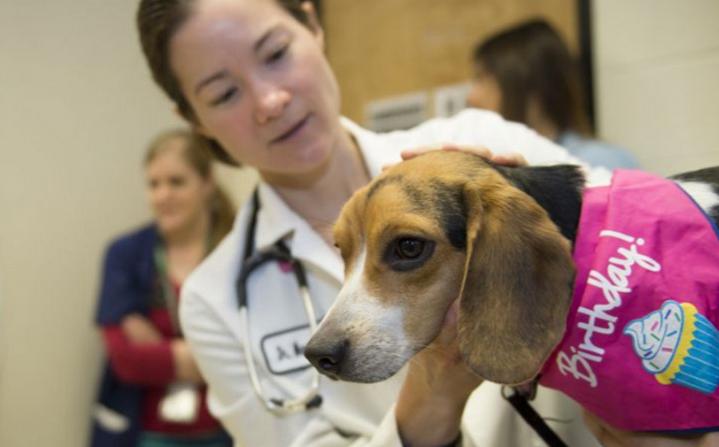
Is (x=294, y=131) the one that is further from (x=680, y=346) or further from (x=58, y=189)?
(x=58, y=189)

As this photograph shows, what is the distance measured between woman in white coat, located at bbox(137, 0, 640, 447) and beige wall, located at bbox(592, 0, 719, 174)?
12.6 inches

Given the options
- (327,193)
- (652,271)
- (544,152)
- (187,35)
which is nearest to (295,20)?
(187,35)

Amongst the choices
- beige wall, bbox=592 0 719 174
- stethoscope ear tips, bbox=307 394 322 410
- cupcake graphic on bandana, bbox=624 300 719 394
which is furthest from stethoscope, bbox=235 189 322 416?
beige wall, bbox=592 0 719 174

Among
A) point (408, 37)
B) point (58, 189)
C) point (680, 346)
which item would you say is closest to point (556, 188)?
point (680, 346)

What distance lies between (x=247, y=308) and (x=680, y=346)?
3.05ft

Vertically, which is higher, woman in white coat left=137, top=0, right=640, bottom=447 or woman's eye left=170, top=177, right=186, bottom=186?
woman in white coat left=137, top=0, right=640, bottom=447

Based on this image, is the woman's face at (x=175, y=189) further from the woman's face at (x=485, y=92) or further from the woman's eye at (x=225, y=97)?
the woman's eye at (x=225, y=97)

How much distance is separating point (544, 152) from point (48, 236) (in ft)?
8.27

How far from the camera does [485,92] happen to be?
270cm

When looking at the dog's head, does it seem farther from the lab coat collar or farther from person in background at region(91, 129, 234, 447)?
person in background at region(91, 129, 234, 447)

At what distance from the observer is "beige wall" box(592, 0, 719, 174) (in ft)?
5.38

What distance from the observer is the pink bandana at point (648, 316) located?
1075 millimetres

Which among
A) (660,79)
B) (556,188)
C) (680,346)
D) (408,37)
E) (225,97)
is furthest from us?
(408,37)

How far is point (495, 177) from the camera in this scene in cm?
125
